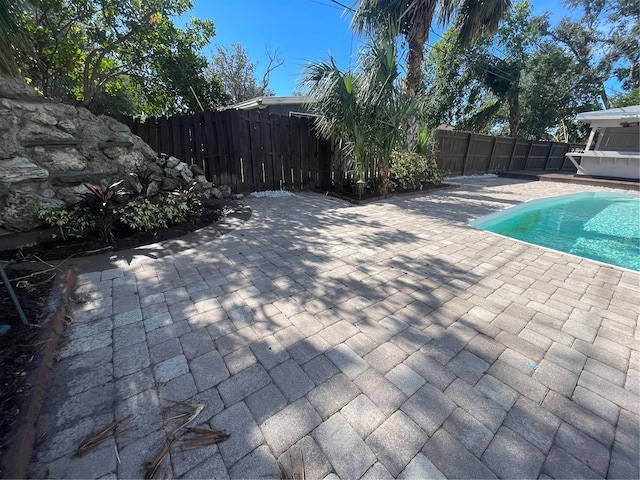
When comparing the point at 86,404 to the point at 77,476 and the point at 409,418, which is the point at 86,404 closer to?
the point at 77,476

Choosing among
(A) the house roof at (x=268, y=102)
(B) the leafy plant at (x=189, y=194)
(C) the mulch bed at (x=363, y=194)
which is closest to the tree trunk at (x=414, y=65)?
(C) the mulch bed at (x=363, y=194)

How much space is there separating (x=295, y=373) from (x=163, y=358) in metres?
0.86

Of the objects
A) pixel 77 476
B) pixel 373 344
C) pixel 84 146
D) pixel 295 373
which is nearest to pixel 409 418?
pixel 373 344

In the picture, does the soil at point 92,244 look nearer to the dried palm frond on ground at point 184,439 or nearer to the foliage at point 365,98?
the dried palm frond on ground at point 184,439

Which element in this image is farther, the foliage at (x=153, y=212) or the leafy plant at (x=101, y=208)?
the foliage at (x=153, y=212)

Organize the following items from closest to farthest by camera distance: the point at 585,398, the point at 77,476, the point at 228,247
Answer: the point at 77,476 → the point at 585,398 → the point at 228,247

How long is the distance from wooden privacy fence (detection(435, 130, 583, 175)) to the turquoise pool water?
435 cm

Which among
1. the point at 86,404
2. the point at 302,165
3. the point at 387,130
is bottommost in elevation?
the point at 86,404

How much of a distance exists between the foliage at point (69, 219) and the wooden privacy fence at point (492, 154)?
10.7 metres

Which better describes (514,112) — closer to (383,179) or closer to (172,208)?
(383,179)

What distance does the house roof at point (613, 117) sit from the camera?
1045cm

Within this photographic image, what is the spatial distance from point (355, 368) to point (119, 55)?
8707mm

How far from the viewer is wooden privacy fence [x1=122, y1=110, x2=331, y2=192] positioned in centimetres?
563

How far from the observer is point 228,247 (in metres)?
3.41
